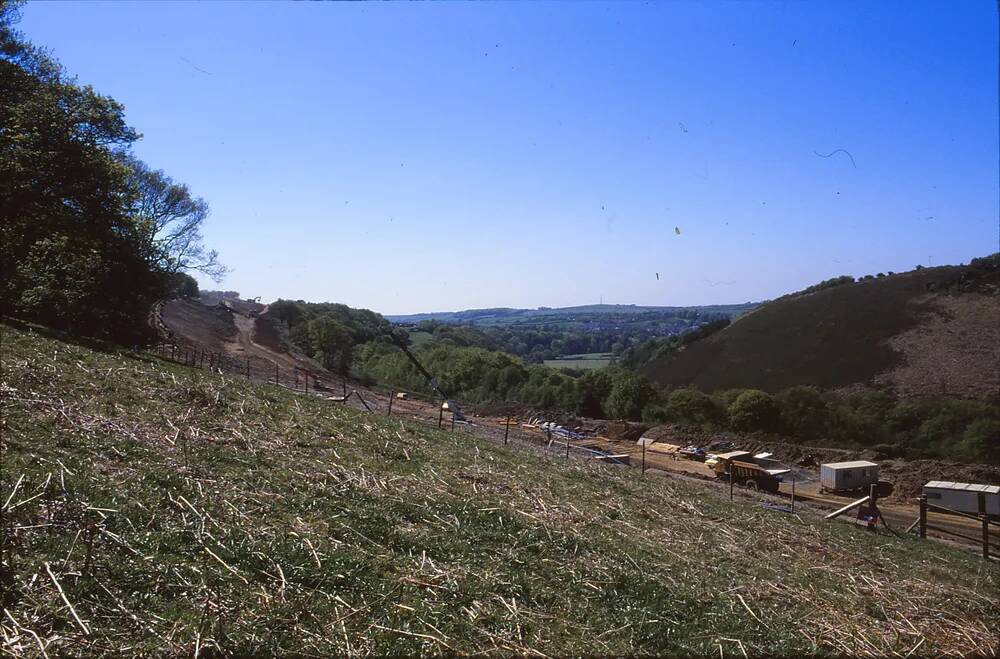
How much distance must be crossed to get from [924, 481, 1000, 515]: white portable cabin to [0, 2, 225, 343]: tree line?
31310 mm

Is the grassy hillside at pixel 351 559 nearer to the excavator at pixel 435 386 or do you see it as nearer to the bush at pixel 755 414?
the excavator at pixel 435 386

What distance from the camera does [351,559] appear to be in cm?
588

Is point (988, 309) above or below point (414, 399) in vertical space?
above

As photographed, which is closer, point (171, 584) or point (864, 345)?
point (171, 584)

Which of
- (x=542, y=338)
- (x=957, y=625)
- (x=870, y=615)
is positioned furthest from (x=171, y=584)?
(x=542, y=338)

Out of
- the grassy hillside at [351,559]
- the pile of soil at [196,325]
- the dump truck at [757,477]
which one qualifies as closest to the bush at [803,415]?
the dump truck at [757,477]

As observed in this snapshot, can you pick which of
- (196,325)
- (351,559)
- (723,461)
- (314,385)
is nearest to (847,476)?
(723,461)

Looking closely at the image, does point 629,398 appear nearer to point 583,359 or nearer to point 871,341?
point 871,341

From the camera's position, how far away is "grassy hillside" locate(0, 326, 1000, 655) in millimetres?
4637

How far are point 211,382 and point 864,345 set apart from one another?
203 ft

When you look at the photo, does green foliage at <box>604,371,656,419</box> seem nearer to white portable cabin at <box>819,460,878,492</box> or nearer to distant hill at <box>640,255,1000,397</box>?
distant hill at <box>640,255,1000,397</box>

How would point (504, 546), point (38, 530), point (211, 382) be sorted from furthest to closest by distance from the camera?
point (211, 382) < point (504, 546) < point (38, 530)

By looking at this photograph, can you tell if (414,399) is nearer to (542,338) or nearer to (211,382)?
(211,382)

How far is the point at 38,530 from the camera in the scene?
5.31 metres
